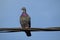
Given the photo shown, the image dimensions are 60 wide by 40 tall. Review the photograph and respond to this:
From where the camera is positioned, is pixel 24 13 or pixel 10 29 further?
pixel 24 13

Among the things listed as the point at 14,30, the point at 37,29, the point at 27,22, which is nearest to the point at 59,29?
the point at 37,29

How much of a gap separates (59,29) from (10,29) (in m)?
0.33

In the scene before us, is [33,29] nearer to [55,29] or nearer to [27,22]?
[55,29]

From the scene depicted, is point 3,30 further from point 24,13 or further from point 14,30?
point 24,13

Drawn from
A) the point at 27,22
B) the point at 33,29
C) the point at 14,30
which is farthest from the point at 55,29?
the point at 27,22

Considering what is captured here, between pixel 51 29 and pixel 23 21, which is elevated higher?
pixel 51 29

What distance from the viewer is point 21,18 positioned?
178 cm

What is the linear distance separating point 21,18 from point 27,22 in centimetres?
10

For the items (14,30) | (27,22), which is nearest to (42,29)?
(14,30)

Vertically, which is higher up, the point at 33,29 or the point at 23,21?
the point at 33,29

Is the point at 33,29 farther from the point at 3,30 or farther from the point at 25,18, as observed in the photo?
the point at 25,18

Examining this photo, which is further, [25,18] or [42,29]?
[25,18]

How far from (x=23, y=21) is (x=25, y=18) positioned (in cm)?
5

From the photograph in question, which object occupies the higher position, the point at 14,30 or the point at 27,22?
the point at 14,30
